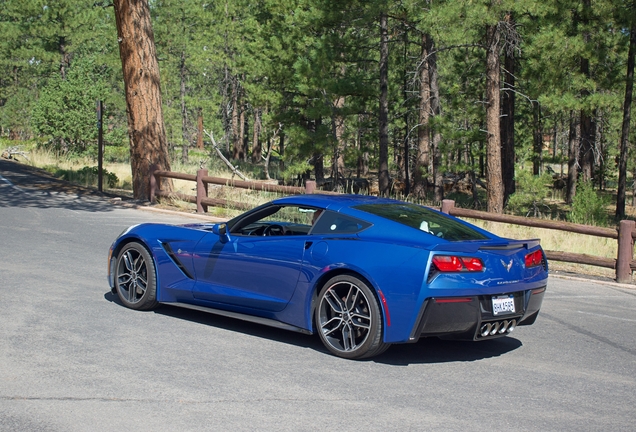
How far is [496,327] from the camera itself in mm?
6488

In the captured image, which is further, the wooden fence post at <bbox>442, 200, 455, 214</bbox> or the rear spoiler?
the wooden fence post at <bbox>442, 200, 455, 214</bbox>

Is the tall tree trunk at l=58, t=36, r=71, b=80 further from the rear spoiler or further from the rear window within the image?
the rear spoiler

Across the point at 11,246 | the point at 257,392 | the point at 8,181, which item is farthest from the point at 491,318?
the point at 8,181

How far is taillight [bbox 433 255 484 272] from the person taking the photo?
613 centimetres

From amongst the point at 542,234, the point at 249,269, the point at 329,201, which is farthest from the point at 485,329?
the point at 542,234

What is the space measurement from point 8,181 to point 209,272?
18.7 m

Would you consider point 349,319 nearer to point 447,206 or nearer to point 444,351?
point 444,351

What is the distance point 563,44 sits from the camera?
25.8 metres

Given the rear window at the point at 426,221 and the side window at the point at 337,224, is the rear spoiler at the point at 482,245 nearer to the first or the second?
the rear window at the point at 426,221

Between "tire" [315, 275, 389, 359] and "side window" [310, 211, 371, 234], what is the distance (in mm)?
475

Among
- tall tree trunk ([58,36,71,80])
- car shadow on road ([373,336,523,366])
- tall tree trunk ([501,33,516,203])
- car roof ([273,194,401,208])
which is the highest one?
tall tree trunk ([58,36,71,80])

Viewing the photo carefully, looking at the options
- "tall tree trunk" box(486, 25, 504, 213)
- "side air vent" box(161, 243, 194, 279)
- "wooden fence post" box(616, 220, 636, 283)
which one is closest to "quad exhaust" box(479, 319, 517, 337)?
"side air vent" box(161, 243, 194, 279)

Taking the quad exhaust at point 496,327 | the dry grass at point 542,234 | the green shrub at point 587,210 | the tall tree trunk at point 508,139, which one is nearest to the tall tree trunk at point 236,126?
the tall tree trunk at point 508,139

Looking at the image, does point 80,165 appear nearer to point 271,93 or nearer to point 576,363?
point 271,93
